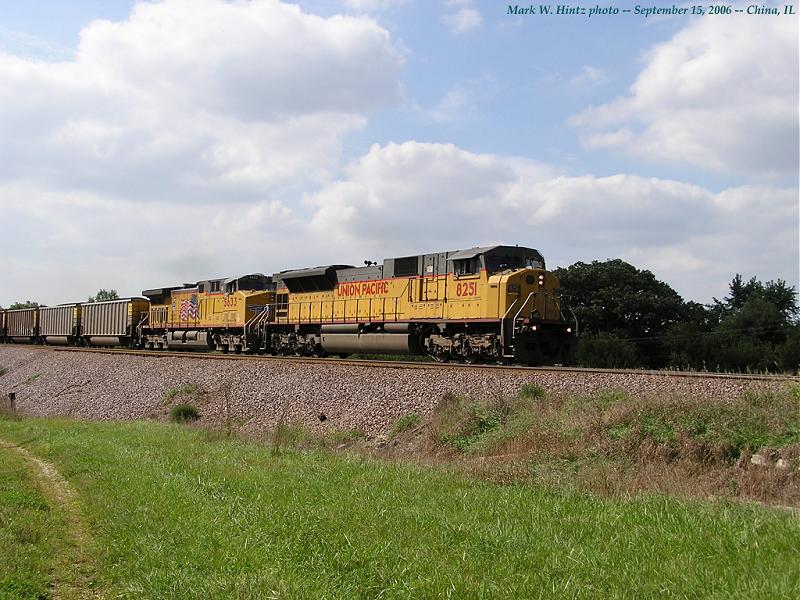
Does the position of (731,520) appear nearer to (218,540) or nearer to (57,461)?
(218,540)

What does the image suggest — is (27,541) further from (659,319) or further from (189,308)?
(659,319)

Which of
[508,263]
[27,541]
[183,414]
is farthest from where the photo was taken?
[508,263]

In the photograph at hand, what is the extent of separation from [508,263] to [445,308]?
2231mm

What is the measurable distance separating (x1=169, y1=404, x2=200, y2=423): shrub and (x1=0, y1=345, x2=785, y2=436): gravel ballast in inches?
12.9

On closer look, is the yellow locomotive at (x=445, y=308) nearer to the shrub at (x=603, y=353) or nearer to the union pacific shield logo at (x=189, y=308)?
the union pacific shield logo at (x=189, y=308)

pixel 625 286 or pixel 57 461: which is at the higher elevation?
pixel 625 286

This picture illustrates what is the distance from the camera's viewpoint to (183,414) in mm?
19656

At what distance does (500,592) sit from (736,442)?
20.4 ft

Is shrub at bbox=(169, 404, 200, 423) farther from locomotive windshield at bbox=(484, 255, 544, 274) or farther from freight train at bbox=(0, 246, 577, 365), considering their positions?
locomotive windshield at bbox=(484, 255, 544, 274)

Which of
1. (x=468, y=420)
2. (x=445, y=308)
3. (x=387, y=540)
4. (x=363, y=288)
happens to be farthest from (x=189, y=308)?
(x=387, y=540)

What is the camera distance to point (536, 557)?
5.62 m

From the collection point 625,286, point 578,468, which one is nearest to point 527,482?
point 578,468

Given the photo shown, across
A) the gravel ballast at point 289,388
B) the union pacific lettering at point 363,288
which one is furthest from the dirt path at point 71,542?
the union pacific lettering at point 363,288

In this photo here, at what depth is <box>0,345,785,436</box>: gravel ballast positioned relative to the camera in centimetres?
1456
